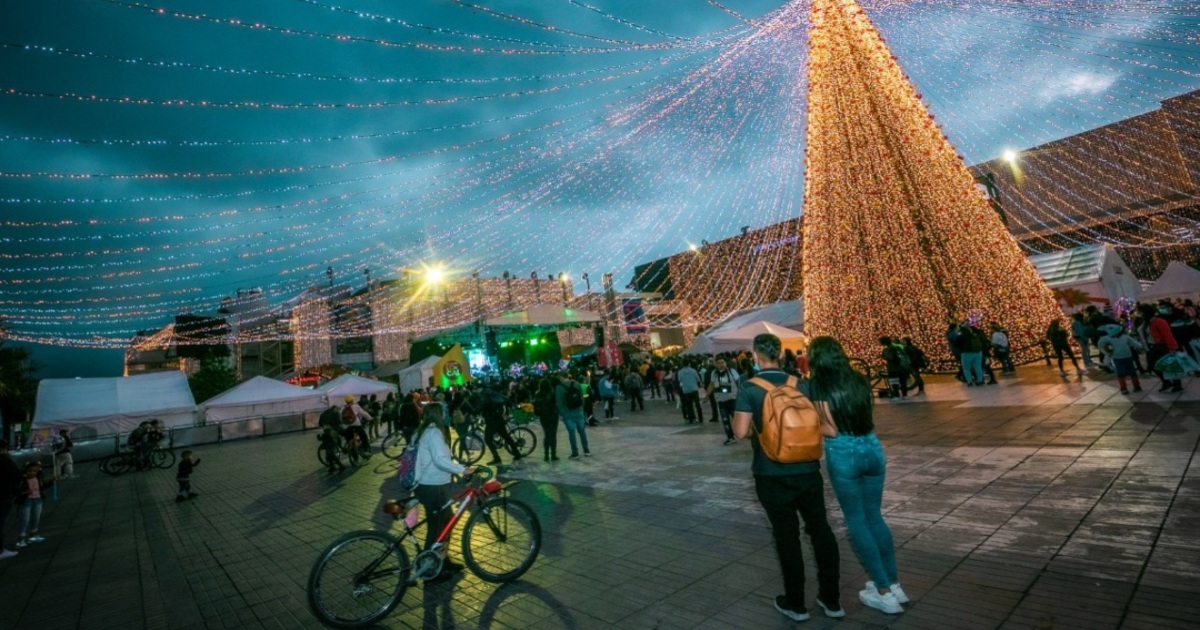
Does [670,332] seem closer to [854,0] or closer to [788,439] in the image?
[854,0]

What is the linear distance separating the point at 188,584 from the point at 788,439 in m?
6.19

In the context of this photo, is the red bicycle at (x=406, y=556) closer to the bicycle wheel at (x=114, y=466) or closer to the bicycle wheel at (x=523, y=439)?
the bicycle wheel at (x=523, y=439)

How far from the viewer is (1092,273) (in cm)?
2033

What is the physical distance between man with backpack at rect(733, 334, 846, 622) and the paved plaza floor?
0.88ft

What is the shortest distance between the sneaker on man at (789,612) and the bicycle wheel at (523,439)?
325 inches

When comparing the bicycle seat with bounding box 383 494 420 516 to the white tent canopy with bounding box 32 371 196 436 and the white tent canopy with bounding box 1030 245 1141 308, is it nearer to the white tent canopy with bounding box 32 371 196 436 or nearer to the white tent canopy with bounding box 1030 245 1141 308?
the white tent canopy with bounding box 1030 245 1141 308

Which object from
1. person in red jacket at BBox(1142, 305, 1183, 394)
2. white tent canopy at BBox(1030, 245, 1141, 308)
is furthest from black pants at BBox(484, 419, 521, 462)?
white tent canopy at BBox(1030, 245, 1141, 308)

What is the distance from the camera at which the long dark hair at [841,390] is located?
297cm

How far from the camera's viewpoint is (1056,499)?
14.5 ft

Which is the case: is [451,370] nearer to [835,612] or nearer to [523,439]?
[523,439]

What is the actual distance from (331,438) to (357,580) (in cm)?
892

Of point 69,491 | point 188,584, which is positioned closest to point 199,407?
point 69,491

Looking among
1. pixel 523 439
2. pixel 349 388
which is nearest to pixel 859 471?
pixel 523 439

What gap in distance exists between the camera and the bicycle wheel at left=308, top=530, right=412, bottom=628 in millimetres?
3668
